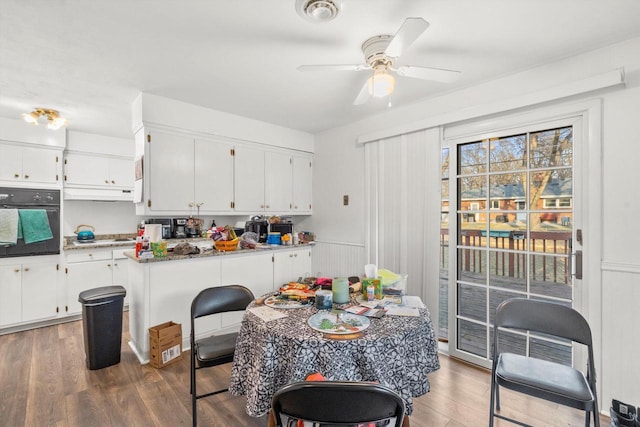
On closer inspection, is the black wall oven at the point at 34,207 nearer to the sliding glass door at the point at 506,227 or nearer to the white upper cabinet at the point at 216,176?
the white upper cabinet at the point at 216,176

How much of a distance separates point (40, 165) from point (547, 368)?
17.6 ft

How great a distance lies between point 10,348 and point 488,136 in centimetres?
511

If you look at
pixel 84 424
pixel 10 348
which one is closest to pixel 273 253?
pixel 84 424

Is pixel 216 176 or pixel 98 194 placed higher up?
pixel 216 176

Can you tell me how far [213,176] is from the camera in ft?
11.2

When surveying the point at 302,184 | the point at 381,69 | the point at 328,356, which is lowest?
the point at 328,356

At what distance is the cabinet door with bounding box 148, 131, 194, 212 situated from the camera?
9.70 feet

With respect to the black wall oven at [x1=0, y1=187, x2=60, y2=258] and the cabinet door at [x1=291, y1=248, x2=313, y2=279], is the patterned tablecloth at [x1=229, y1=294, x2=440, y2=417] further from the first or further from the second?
the black wall oven at [x1=0, y1=187, x2=60, y2=258]

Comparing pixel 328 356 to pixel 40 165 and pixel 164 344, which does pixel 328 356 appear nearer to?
pixel 164 344

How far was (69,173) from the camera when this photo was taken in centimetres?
394

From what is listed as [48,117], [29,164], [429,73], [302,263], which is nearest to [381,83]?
[429,73]

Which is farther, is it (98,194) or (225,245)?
(98,194)

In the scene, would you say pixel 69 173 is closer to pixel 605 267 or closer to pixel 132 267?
pixel 132 267

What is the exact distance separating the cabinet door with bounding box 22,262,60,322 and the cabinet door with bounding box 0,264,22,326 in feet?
0.14
